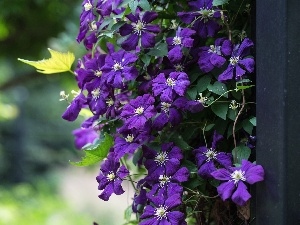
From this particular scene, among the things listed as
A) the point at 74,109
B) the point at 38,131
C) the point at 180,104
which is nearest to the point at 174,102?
the point at 180,104

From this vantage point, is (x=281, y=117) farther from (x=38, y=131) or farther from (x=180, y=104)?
(x=38, y=131)

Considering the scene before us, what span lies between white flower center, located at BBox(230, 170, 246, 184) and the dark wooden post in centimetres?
4

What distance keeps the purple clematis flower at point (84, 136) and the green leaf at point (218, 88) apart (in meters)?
0.47

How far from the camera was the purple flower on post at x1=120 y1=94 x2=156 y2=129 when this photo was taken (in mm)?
957

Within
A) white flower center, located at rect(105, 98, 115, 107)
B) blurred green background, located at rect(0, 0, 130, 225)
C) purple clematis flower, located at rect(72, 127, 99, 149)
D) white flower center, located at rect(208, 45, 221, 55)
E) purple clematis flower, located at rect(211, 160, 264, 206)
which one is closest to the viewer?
purple clematis flower, located at rect(211, 160, 264, 206)

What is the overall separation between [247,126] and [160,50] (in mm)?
210

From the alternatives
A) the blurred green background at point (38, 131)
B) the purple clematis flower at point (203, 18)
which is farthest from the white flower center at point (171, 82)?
the blurred green background at point (38, 131)

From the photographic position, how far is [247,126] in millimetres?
960

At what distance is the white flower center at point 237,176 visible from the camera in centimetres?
88

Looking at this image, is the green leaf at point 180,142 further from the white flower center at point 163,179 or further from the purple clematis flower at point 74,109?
the purple clematis flower at point 74,109

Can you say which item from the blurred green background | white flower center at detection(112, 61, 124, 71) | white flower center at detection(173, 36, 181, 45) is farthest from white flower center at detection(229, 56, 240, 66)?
the blurred green background

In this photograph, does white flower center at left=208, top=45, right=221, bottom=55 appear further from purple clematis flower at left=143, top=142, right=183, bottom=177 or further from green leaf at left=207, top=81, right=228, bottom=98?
purple clematis flower at left=143, top=142, right=183, bottom=177

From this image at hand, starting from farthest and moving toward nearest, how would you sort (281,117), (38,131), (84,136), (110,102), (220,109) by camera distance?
1. (38,131)
2. (84,136)
3. (110,102)
4. (220,109)
5. (281,117)

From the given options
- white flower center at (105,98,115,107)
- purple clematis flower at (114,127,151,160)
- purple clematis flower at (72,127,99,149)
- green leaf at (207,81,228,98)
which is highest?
green leaf at (207,81,228,98)
